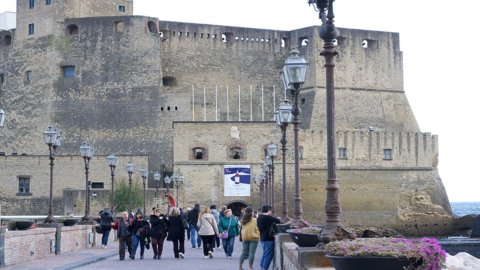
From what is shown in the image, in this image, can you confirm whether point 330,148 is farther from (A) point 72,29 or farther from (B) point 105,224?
(A) point 72,29

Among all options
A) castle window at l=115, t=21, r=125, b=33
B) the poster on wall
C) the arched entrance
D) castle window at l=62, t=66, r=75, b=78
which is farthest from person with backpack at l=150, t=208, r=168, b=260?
castle window at l=62, t=66, r=75, b=78

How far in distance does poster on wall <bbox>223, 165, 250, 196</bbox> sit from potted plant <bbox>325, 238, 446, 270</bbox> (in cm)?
3464

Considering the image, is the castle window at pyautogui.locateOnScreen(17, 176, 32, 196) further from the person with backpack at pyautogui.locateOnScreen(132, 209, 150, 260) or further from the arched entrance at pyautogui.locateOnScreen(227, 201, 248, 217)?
the person with backpack at pyautogui.locateOnScreen(132, 209, 150, 260)

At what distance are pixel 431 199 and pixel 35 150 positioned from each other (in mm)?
21778

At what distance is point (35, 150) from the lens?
45.7 metres

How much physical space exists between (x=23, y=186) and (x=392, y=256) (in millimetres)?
36751

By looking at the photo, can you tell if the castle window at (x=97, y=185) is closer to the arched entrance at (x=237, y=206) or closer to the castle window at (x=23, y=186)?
the castle window at (x=23, y=186)

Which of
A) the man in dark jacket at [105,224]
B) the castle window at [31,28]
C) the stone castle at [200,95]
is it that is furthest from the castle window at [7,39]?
the man in dark jacket at [105,224]

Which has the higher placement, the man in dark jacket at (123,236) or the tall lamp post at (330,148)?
the tall lamp post at (330,148)

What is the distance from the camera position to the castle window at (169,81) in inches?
1873

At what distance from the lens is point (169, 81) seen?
47844 millimetres

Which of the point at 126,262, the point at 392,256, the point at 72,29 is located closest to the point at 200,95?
the point at 72,29

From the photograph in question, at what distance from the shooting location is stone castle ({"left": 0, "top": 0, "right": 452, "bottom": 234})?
4522cm

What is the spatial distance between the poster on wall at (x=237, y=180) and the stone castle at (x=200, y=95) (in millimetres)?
2412
